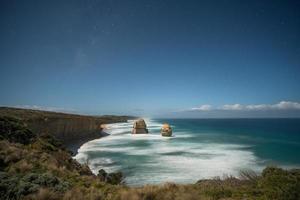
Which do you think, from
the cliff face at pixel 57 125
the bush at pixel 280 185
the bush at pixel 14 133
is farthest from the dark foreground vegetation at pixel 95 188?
the cliff face at pixel 57 125

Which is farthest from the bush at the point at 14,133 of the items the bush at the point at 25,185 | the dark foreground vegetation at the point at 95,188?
the bush at the point at 25,185

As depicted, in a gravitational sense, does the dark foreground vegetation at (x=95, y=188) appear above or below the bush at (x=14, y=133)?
below

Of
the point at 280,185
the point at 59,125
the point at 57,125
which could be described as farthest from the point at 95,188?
A: the point at 59,125

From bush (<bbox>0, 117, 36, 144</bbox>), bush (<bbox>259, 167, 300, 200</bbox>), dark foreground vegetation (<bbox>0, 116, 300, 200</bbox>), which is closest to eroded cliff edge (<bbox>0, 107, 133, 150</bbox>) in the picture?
bush (<bbox>0, 117, 36, 144</bbox>)

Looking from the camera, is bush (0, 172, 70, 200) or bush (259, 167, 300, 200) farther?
bush (259, 167, 300, 200)

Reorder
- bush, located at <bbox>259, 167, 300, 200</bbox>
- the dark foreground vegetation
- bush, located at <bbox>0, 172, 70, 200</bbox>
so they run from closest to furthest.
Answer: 1. bush, located at <bbox>0, 172, 70, 200</bbox>
2. the dark foreground vegetation
3. bush, located at <bbox>259, 167, 300, 200</bbox>

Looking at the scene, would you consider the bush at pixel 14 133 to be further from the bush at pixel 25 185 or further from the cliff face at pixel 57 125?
the cliff face at pixel 57 125

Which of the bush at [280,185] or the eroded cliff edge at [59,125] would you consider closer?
the bush at [280,185]

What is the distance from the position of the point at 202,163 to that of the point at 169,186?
61.2 ft

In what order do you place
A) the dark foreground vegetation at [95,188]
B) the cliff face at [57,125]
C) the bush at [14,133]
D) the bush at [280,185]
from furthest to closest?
the cliff face at [57,125] → the bush at [14,133] → the bush at [280,185] → the dark foreground vegetation at [95,188]

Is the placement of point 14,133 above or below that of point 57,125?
above

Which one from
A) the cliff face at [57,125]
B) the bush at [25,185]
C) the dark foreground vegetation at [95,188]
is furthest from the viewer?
the cliff face at [57,125]

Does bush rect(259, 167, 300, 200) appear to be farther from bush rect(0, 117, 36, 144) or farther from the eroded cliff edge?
the eroded cliff edge

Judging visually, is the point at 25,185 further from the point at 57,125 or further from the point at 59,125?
the point at 59,125
